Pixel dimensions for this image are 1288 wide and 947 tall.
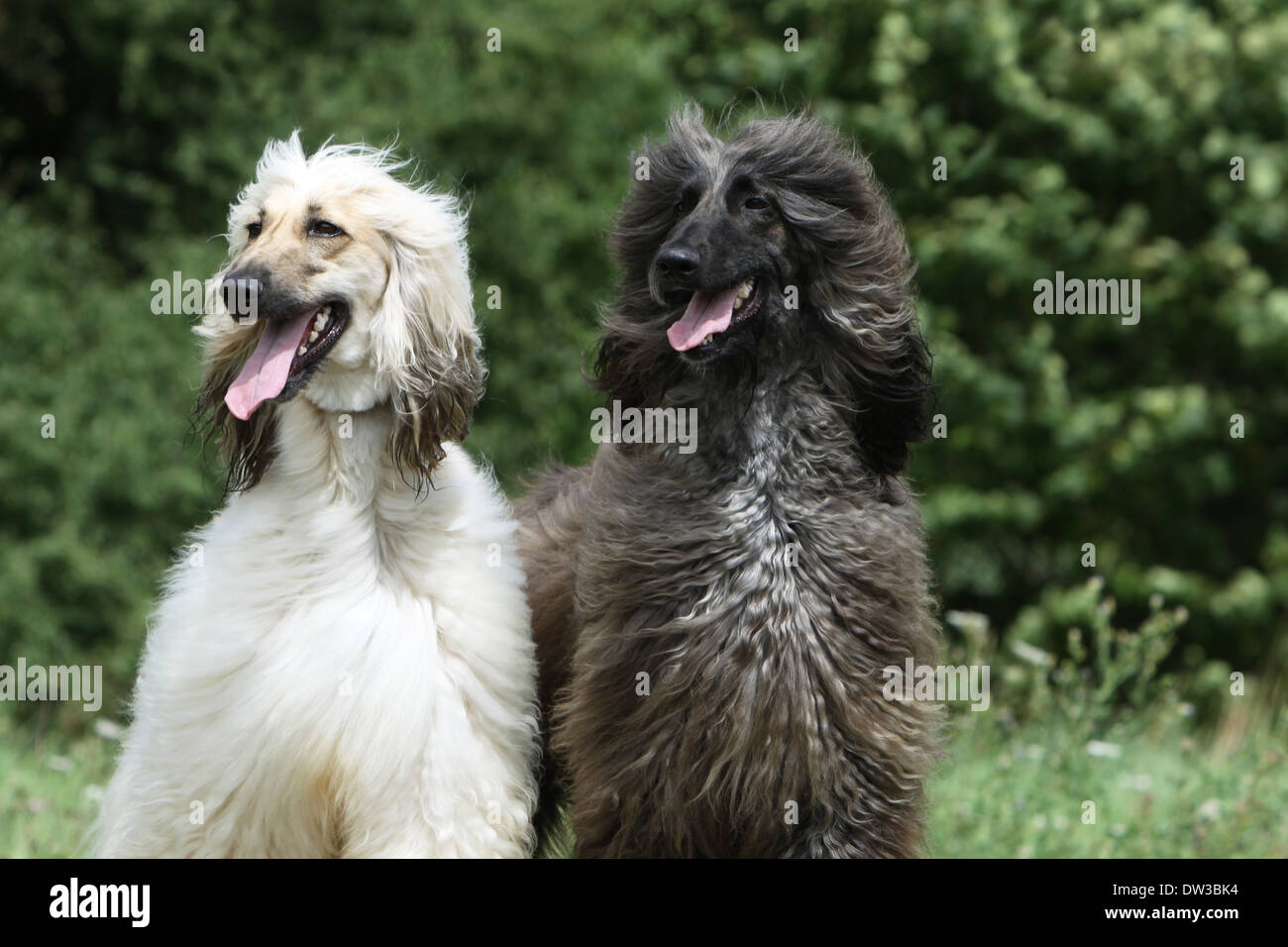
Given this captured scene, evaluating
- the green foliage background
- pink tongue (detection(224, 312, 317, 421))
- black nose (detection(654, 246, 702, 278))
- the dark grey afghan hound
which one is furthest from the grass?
the green foliage background

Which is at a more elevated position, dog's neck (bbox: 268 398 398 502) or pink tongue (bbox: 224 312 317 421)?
pink tongue (bbox: 224 312 317 421)

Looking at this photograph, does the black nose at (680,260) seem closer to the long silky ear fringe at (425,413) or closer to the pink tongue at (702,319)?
the pink tongue at (702,319)

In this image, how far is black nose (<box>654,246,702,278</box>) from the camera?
390 cm

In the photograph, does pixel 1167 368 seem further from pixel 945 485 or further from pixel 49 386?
pixel 49 386

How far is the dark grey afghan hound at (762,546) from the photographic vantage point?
389 cm

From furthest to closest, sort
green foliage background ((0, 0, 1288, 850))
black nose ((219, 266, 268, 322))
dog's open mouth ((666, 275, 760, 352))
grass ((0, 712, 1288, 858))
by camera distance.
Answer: green foliage background ((0, 0, 1288, 850)) → grass ((0, 712, 1288, 858)) → dog's open mouth ((666, 275, 760, 352)) → black nose ((219, 266, 268, 322))

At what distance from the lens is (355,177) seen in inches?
164

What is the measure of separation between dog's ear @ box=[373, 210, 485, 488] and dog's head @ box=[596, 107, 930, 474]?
1.44ft

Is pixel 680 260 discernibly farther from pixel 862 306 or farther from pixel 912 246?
pixel 912 246

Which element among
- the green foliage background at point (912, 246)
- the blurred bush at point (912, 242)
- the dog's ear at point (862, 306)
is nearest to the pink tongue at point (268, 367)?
the dog's ear at point (862, 306)

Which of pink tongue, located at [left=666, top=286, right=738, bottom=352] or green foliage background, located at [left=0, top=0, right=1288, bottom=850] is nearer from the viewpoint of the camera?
pink tongue, located at [left=666, top=286, right=738, bottom=352]

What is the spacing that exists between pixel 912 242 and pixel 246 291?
564cm

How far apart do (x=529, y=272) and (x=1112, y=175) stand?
11.1ft

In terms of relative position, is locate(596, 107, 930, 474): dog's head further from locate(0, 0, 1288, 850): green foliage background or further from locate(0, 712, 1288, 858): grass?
locate(0, 0, 1288, 850): green foliage background
